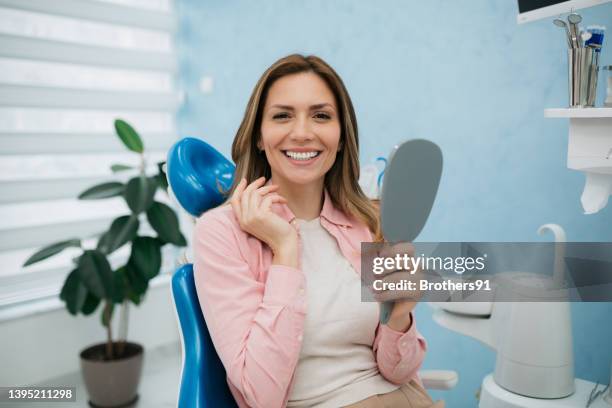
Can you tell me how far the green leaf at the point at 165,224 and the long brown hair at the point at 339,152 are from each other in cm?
125

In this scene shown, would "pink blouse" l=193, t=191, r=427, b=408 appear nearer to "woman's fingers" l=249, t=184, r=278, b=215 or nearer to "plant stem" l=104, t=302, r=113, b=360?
"woman's fingers" l=249, t=184, r=278, b=215

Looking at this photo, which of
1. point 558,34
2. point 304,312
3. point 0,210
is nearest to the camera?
point 304,312

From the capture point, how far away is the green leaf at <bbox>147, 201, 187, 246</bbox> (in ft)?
8.03

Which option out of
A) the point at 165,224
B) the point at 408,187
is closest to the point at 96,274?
the point at 165,224

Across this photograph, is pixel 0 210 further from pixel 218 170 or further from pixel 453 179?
pixel 453 179

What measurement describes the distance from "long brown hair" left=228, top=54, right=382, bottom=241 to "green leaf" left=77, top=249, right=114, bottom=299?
4.19 feet

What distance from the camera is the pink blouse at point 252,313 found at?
101 centimetres

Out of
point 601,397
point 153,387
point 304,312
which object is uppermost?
point 304,312

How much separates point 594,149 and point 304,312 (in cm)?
85

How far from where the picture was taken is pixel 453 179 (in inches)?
84.9

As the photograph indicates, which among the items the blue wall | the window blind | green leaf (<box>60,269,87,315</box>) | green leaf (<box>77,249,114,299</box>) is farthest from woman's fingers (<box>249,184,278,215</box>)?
the window blind

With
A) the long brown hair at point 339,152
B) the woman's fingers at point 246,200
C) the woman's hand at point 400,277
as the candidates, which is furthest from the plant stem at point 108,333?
the woman's hand at point 400,277

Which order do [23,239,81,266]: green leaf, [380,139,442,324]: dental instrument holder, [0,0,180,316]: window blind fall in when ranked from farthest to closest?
[0,0,180,316]: window blind → [23,239,81,266]: green leaf → [380,139,442,324]: dental instrument holder

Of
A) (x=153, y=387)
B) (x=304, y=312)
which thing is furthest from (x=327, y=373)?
(x=153, y=387)
